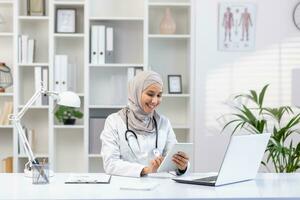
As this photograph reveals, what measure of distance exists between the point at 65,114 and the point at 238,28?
5.59 feet

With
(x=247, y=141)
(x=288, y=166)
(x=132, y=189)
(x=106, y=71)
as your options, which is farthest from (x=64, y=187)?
(x=106, y=71)

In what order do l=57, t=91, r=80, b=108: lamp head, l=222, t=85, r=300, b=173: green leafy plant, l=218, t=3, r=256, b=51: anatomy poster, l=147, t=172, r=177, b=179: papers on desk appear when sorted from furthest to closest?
1. l=218, t=3, r=256, b=51: anatomy poster
2. l=222, t=85, r=300, b=173: green leafy plant
3. l=147, t=172, r=177, b=179: papers on desk
4. l=57, t=91, r=80, b=108: lamp head

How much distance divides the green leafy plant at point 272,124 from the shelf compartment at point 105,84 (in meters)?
1.07

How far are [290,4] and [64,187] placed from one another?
306cm

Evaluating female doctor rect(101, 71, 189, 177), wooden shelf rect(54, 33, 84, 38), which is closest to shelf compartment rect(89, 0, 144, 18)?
wooden shelf rect(54, 33, 84, 38)

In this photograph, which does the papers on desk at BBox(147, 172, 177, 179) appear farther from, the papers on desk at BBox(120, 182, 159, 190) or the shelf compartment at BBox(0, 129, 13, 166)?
the shelf compartment at BBox(0, 129, 13, 166)

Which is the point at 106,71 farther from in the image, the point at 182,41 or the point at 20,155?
the point at 20,155

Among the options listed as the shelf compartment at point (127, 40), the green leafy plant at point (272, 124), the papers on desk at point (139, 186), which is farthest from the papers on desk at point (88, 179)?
the shelf compartment at point (127, 40)

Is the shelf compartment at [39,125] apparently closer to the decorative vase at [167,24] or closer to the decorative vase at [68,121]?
the decorative vase at [68,121]

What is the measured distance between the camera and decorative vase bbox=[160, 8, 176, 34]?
4.87 metres

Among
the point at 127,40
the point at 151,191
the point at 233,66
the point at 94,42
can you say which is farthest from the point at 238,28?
the point at 151,191

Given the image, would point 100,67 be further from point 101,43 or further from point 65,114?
point 65,114

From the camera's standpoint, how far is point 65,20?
4.84 meters

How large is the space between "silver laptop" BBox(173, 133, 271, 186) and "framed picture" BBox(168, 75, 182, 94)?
Answer: 2.15 m
